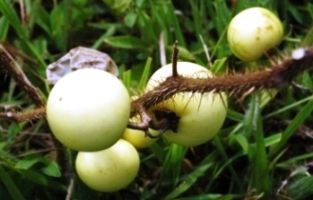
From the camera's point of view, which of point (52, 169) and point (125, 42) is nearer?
point (52, 169)

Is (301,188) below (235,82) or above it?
below

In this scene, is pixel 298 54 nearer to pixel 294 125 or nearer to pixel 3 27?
pixel 294 125

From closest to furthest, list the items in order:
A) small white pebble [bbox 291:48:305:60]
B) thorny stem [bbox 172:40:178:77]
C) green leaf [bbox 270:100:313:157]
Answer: small white pebble [bbox 291:48:305:60] → thorny stem [bbox 172:40:178:77] → green leaf [bbox 270:100:313:157]

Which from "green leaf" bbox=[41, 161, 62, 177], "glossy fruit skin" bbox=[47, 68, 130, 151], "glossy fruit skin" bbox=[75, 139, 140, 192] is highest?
"glossy fruit skin" bbox=[47, 68, 130, 151]

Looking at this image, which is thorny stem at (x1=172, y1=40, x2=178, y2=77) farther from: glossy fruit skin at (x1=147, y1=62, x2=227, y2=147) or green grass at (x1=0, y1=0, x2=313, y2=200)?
green grass at (x1=0, y1=0, x2=313, y2=200)

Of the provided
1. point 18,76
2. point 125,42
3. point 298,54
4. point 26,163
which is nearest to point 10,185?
point 26,163

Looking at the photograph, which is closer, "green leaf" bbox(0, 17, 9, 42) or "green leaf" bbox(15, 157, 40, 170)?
"green leaf" bbox(15, 157, 40, 170)

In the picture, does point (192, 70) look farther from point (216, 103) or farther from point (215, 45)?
point (215, 45)

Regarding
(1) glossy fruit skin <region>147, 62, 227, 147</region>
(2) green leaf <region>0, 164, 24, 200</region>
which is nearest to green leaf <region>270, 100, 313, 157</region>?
(1) glossy fruit skin <region>147, 62, 227, 147</region>
